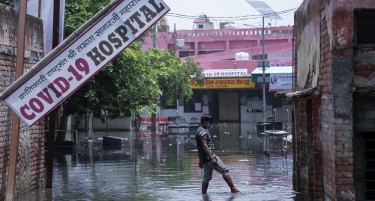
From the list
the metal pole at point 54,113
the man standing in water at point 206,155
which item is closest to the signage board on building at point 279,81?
the man standing in water at point 206,155

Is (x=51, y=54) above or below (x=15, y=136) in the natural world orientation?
above

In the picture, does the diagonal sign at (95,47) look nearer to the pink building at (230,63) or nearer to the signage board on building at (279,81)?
the pink building at (230,63)

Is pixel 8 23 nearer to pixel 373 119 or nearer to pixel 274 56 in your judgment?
pixel 373 119

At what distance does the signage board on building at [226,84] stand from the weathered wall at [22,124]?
3930 centimetres

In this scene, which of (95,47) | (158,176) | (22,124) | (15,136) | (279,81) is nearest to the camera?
(15,136)

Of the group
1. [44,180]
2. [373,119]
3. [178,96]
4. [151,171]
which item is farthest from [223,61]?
[373,119]

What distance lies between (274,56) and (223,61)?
205 inches

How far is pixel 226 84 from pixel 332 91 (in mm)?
44221

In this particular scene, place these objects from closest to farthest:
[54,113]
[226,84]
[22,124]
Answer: [22,124] < [54,113] < [226,84]

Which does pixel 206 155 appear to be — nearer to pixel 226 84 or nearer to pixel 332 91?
pixel 332 91

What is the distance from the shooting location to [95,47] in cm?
930

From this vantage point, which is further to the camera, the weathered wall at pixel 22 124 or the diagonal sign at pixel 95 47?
the weathered wall at pixel 22 124

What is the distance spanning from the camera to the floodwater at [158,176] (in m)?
14.0

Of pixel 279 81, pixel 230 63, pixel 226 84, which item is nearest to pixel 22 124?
pixel 279 81
